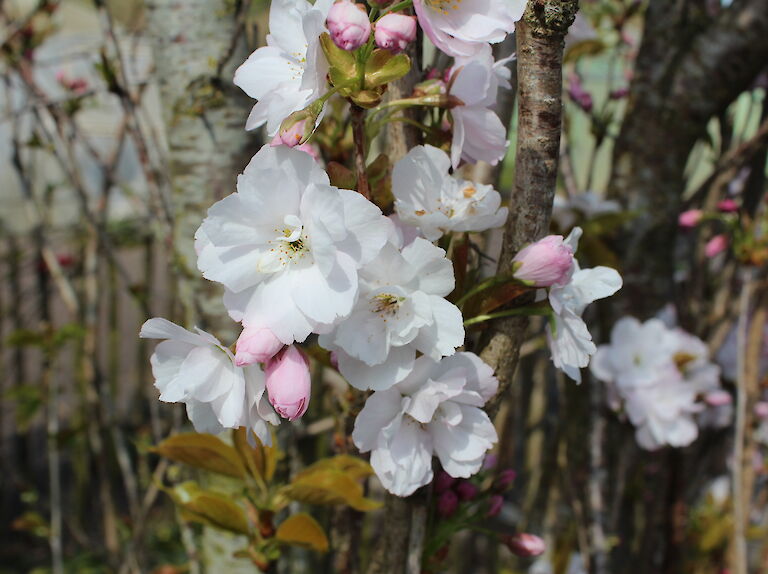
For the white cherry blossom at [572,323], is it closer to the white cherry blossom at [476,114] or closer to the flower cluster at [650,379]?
the white cherry blossom at [476,114]

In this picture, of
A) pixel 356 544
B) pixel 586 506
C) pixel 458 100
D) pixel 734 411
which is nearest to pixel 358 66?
pixel 458 100

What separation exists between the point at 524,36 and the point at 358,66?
18 centimetres

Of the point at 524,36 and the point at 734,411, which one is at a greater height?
the point at 524,36

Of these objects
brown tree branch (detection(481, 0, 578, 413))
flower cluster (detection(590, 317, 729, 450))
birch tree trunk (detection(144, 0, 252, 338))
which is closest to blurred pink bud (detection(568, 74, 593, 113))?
flower cluster (detection(590, 317, 729, 450))

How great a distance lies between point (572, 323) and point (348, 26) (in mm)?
315

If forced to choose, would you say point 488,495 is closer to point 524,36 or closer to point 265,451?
point 265,451

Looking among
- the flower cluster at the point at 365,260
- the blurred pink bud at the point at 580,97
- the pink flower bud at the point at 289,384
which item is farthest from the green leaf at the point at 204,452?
the blurred pink bud at the point at 580,97

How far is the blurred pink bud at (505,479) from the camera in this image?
0.80 m

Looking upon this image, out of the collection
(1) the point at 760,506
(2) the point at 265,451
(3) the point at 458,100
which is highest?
(3) the point at 458,100

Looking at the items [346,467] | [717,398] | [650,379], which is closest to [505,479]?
[346,467]

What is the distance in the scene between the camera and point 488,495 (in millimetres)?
798

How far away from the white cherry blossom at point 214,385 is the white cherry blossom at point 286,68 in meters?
0.18

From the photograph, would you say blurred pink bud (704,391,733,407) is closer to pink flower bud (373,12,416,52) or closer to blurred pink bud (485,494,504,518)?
blurred pink bud (485,494,504,518)

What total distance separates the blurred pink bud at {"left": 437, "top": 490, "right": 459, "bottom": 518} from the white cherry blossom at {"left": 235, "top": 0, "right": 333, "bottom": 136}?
0.40 metres
